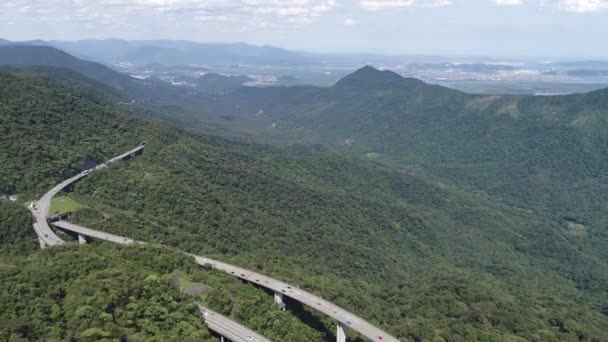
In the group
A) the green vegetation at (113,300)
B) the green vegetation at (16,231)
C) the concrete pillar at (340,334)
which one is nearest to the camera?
the green vegetation at (113,300)

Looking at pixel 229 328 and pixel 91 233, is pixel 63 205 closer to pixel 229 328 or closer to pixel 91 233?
pixel 91 233

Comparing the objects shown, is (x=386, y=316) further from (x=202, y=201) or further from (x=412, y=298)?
(x=202, y=201)

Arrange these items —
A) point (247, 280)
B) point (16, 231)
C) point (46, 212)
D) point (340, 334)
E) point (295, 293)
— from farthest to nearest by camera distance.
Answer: point (46, 212)
point (16, 231)
point (247, 280)
point (295, 293)
point (340, 334)

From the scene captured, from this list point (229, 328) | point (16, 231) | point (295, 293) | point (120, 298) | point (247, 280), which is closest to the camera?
point (120, 298)

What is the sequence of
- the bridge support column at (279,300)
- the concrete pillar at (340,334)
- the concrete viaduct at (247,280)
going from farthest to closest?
the bridge support column at (279,300) < the concrete pillar at (340,334) < the concrete viaduct at (247,280)

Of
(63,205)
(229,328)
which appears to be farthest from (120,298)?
(63,205)

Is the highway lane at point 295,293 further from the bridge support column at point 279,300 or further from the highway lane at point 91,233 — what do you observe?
the bridge support column at point 279,300

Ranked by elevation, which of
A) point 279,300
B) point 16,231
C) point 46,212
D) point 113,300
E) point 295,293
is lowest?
point 279,300

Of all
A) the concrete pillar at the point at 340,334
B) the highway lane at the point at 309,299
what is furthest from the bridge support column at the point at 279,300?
the concrete pillar at the point at 340,334
